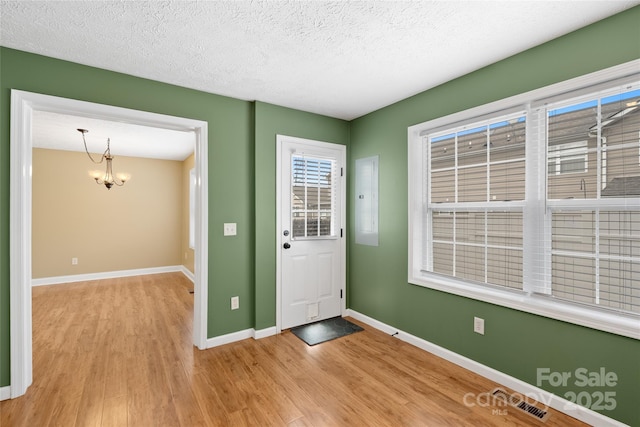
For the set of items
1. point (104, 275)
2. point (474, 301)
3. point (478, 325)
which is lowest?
point (104, 275)

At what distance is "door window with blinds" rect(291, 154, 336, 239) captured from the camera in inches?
137

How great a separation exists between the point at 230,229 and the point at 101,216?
14.4ft

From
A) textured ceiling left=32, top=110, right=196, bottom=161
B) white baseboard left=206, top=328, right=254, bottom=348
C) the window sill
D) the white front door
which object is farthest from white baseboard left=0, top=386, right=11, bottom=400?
the window sill

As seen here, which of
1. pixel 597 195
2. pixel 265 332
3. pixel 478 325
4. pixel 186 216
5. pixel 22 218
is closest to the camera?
pixel 597 195

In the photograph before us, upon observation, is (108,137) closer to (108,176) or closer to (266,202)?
(108,176)

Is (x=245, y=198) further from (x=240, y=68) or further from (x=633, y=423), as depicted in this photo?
(x=633, y=423)

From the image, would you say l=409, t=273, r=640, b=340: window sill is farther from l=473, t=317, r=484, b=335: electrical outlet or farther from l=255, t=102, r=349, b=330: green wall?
l=255, t=102, r=349, b=330: green wall

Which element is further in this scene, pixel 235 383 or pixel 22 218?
pixel 235 383

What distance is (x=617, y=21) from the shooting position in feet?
Result: 5.82

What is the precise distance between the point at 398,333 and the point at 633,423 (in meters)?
1.74

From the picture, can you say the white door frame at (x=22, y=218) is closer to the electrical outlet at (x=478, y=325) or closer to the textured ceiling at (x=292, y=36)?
the textured ceiling at (x=292, y=36)

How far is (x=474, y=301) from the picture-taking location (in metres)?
2.49

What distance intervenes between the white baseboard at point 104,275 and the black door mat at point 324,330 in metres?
3.70

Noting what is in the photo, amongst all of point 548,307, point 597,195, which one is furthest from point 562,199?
point 548,307
